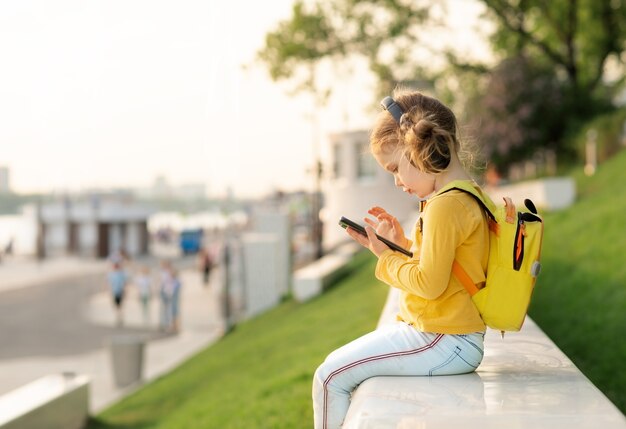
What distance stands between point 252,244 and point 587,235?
1470 centimetres

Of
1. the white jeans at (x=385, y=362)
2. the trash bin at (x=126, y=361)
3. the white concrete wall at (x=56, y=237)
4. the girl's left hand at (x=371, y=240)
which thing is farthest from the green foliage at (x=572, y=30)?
the white concrete wall at (x=56, y=237)

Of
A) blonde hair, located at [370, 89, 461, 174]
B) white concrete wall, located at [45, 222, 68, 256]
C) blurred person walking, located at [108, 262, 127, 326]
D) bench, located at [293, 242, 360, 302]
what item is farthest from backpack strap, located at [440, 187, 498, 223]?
white concrete wall, located at [45, 222, 68, 256]

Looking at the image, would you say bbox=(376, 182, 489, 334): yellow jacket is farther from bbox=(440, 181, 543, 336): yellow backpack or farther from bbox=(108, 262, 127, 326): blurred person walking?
bbox=(108, 262, 127, 326): blurred person walking

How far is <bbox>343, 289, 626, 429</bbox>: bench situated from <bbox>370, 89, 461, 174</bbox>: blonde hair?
859 millimetres

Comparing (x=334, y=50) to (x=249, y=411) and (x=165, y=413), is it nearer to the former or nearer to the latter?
(x=165, y=413)

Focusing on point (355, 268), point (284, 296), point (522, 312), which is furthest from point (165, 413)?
point (284, 296)

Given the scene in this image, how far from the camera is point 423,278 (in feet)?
11.1

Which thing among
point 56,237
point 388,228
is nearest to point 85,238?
point 56,237

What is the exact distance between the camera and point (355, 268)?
23125 mm

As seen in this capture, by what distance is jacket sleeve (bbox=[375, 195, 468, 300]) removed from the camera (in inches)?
132

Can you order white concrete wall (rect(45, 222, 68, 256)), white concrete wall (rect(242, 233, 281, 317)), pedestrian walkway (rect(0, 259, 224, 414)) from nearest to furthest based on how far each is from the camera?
1. pedestrian walkway (rect(0, 259, 224, 414))
2. white concrete wall (rect(242, 233, 281, 317))
3. white concrete wall (rect(45, 222, 68, 256))

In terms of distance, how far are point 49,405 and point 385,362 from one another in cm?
815

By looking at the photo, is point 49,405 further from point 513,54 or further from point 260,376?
point 513,54

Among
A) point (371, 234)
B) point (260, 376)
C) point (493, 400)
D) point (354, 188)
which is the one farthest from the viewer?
point (354, 188)
